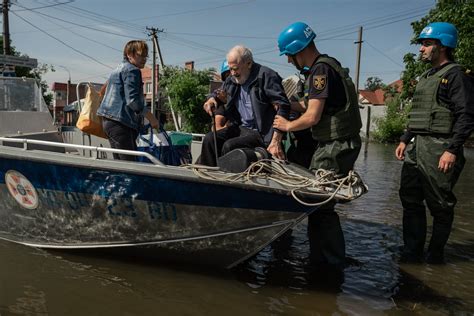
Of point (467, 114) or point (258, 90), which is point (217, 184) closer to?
point (258, 90)

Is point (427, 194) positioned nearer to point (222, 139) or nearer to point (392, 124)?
point (222, 139)

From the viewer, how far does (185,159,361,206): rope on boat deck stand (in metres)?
3.15

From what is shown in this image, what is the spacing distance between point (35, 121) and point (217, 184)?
3703mm

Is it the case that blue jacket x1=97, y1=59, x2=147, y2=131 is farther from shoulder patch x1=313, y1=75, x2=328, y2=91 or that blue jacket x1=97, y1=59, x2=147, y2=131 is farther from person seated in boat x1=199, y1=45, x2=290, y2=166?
shoulder patch x1=313, y1=75, x2=328, y2=91

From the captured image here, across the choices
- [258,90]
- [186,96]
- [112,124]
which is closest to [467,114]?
[258,90]

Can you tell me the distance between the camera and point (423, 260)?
4.20 metres

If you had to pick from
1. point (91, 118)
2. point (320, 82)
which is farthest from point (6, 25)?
point (320, 82)

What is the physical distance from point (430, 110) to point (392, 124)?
24.2m

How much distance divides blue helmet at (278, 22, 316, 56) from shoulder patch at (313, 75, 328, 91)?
335 mm

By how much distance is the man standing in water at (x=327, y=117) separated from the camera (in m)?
3.46

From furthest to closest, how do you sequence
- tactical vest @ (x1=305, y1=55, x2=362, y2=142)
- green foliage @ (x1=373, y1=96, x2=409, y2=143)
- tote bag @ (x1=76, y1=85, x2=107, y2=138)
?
green foliage @ (x1=373, y1=96, x2=409, y2=143)
tote bag @ (x1=76, y1=85, x2=107, y2=138)
tactical vest @ (x1=305, y1=55, x2=362, y2=142)

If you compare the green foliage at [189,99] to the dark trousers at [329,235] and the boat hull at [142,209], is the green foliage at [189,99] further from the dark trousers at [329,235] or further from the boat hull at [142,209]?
the dark trousers at [329,235]

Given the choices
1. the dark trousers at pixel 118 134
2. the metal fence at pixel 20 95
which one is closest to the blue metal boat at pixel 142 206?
the dark trousers at pixel 118 134

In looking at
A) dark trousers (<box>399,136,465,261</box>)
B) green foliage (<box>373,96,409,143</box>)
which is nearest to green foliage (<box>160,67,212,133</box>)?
green foliage (<box>373,96,409,143</box>)
